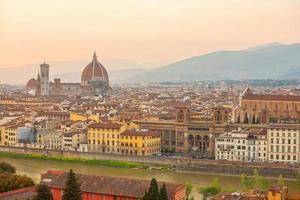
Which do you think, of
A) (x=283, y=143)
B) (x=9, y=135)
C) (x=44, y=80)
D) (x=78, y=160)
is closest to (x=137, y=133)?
(x=78, y=160)

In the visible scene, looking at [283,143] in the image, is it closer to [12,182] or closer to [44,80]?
[12,182]

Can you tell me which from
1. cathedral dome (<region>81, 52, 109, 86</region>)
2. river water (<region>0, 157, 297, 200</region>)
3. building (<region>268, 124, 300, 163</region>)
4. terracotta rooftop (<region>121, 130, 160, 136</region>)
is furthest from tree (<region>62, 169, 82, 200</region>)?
cathedral dome (<region>81, 52, 109, 86</region>)

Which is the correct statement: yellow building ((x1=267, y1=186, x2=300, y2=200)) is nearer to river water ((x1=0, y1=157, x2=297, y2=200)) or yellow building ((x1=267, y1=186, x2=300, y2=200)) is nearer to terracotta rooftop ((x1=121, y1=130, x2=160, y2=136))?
river water ((x1=0, y1=157, x2=297, y2=200))

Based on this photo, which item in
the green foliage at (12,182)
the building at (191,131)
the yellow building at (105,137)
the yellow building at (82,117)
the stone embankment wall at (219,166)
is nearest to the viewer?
the green foliage at (12,182)

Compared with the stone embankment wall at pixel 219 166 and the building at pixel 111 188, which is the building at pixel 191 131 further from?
the building at pixel 111 188

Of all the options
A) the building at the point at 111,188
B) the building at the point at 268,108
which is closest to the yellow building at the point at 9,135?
the building at the point at 268,108
